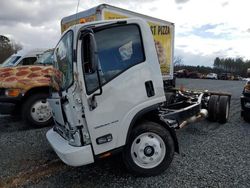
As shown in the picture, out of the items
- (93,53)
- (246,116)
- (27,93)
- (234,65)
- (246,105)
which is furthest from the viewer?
(234,65)

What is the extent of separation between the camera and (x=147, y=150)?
13.0 ft

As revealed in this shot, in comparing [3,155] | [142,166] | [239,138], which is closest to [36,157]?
[3,155]

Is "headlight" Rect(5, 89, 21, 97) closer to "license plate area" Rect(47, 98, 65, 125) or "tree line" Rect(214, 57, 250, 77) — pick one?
"license plate area" Rect(47, 98, 65, 125)

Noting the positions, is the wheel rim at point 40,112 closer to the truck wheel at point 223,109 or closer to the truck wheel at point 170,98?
the truck wheel at point 170,98

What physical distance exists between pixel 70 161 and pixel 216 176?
2147mm

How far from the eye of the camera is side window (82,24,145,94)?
11.5 feet

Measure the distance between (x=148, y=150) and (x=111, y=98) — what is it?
1.00 meters

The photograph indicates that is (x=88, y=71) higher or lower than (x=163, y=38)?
lower

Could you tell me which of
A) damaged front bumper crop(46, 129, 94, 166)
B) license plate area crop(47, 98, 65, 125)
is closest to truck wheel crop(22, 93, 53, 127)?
license plate area crop(47, 98, 65, 125)

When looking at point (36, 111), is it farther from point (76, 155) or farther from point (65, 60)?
point (76, 155)

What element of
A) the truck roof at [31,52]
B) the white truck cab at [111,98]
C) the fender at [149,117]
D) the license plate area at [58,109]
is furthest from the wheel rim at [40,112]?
the fender at [149,117]

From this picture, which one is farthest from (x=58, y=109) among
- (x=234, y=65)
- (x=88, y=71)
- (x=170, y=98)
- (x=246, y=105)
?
(x=234, y=65)

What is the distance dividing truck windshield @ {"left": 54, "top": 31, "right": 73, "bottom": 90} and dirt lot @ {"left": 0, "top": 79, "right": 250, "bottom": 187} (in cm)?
142

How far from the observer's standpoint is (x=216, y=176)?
4.01 metres
